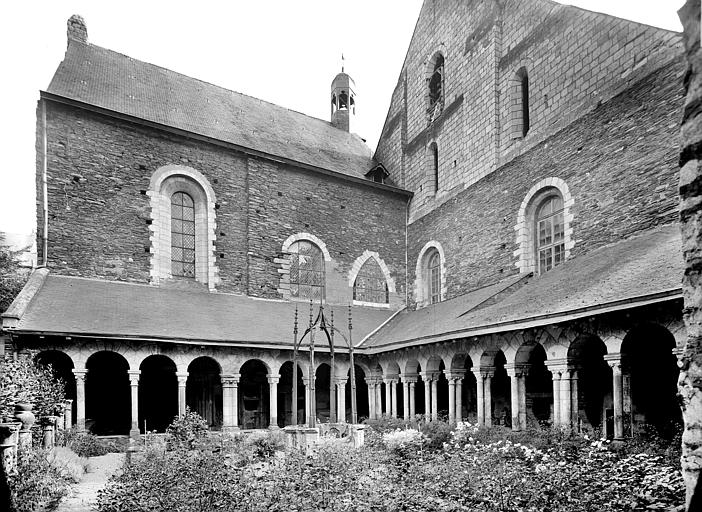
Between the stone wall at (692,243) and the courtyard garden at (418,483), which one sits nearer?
the stone wall at (692,243)

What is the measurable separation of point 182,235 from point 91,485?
31.9 ft

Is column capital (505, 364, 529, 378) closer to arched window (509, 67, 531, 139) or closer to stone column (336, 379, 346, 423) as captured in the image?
stone column (336, 379, 346, 423)

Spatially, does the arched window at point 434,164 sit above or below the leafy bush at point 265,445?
above

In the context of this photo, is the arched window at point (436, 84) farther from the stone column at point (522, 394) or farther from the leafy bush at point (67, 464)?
the leafy bush at point (67, 464)

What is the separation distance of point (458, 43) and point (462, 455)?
47.4 feet

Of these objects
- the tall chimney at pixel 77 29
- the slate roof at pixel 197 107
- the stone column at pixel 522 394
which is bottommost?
the stone column at pixel 522 394

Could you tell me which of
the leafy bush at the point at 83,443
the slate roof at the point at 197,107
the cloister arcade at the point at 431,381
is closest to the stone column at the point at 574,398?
the cloister arcade at the point at 431,381

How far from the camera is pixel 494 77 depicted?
1605cm

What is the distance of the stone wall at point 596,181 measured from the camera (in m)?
10.8

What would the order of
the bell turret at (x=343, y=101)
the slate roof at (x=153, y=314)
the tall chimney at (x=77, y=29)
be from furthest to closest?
the bell turret at (x=343, y=101) → the tall chimney at (x=77, y=29) → the slate roof at (x=153, y=314)

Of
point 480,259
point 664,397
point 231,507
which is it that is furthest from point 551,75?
point 231,507

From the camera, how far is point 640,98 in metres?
11.4

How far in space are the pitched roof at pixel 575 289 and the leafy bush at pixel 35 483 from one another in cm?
776

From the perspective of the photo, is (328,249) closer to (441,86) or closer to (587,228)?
(441,86)
